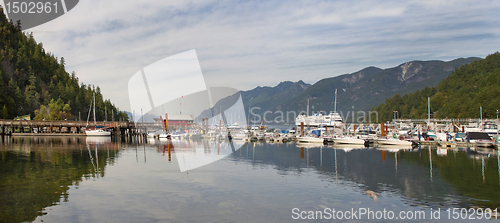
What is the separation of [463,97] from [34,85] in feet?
583

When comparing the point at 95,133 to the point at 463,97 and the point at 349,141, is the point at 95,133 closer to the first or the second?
the point at 349,141

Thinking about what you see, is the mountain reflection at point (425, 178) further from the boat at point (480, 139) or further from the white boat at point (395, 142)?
the white boat at point (395, 142)

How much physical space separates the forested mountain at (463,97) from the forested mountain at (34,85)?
504 feet

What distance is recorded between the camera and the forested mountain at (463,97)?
118375 mm

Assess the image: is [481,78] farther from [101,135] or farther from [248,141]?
[101,135]

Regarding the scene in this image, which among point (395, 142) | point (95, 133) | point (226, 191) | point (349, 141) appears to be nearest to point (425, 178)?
point (226, 191)

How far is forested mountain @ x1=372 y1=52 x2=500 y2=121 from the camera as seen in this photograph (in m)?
118

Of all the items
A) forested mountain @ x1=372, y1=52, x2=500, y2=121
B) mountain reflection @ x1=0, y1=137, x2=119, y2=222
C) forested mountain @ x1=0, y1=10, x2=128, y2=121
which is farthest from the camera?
forested mountain @ x1=0, y1=10, x2=128, y2=121

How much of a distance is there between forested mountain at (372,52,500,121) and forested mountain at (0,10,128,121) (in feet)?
504

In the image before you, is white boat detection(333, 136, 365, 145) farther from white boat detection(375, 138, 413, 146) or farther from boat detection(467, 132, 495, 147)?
boat detection(467, 132, 495, 147)

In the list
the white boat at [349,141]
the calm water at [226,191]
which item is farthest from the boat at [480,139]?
the calm water at [226,191]

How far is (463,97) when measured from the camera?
452 feet

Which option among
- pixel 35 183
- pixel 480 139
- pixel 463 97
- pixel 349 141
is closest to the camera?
pixel 35 183

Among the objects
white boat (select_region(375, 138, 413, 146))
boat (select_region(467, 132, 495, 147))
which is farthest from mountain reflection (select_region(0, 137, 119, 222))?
boat (select_region(467, 132, 495, 147))
